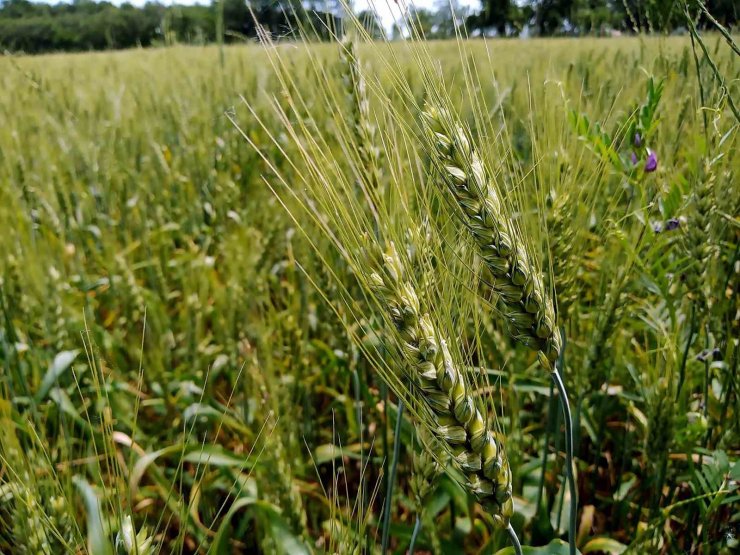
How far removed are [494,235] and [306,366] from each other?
0.85 m

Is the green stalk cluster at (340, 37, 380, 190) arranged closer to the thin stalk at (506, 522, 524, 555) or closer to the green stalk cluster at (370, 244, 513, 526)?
the green stalk cluster at (370, 244, 513, 526)

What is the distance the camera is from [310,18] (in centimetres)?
59

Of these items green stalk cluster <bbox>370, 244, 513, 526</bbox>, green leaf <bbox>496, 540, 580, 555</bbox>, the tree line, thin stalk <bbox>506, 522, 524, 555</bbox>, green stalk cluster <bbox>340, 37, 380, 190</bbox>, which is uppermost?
the tree line

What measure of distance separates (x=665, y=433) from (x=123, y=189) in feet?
6.44

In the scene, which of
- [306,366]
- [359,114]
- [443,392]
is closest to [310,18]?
[359,114]

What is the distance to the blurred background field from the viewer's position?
29.1 inches

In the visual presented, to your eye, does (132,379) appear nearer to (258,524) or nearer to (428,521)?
(258,524)

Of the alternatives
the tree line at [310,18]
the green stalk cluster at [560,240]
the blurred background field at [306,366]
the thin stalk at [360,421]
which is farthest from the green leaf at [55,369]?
the green stalk cluster at [560,240]

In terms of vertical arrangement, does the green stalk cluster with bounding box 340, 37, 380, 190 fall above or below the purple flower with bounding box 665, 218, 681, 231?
above

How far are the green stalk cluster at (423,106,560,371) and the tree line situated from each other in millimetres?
89

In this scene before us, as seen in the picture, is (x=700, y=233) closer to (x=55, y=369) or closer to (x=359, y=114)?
(x=359, y=114)

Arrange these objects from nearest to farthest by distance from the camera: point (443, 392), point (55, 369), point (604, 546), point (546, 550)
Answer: point (443, 392) → point (546, 550) → point (604, 546) → point (55, 369)

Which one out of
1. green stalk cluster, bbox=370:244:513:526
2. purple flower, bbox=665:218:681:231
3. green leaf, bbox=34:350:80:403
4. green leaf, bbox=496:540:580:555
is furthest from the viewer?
green leaf, bbox=34:350:80:403

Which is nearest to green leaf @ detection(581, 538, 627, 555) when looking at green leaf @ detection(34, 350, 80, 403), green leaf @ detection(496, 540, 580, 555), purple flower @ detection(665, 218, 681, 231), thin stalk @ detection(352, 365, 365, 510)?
green leaf @ detection(496, 540, 580, 555)
